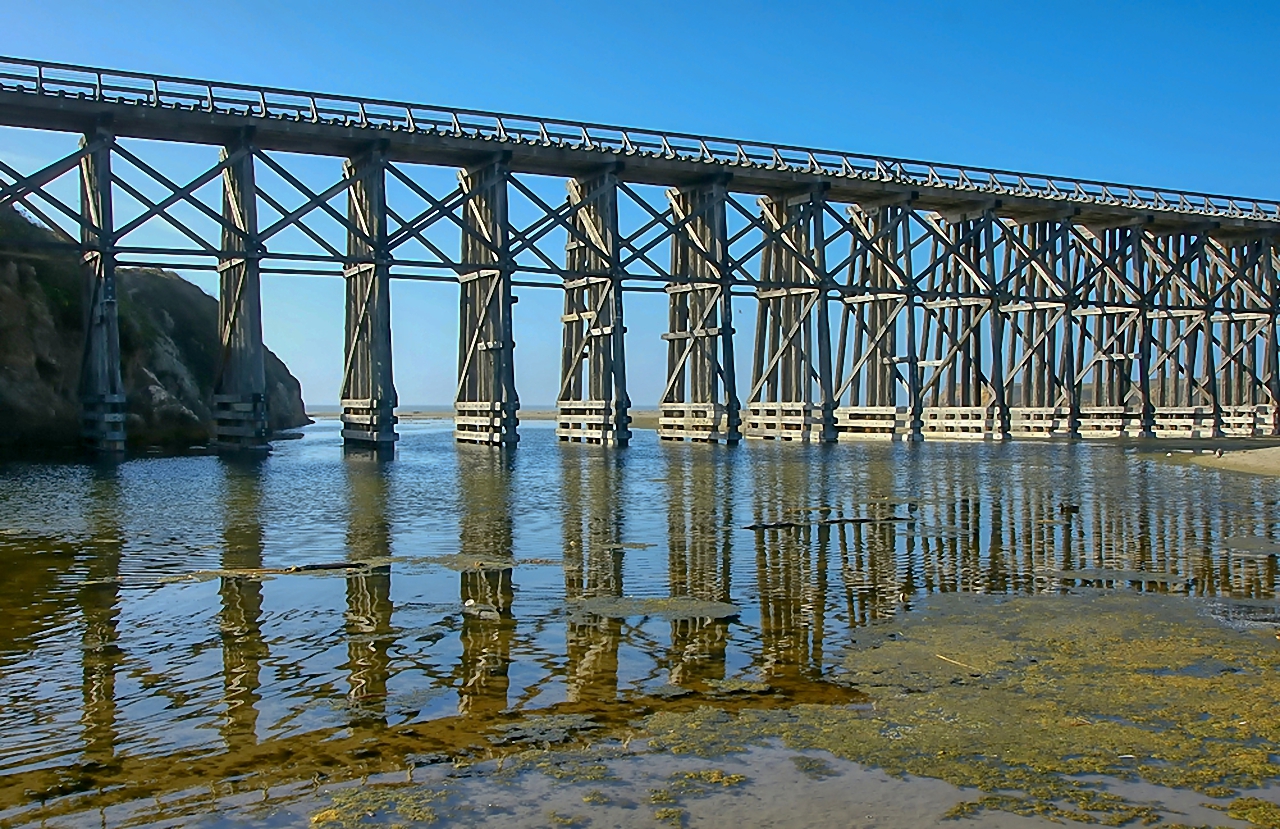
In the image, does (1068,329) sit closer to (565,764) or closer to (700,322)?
(700,322)

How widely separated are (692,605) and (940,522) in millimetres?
8096

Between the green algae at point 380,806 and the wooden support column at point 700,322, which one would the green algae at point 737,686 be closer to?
the green algae at point 380,806

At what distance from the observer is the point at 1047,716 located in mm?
6477

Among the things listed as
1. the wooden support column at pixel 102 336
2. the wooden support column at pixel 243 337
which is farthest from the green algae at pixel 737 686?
the wooden support column at pixel 243 337

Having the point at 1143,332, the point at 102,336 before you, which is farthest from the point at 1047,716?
the point at 1143,332

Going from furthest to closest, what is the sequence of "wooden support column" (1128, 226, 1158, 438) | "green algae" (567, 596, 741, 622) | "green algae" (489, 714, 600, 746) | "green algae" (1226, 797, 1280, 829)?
"wooden support column" (1128, 226, 1158, 438) → "green algae" (567, 596, 741, 622) → "green algae" (489, 714, 600, 746) → "green algae" (1226, 797, 1280, 829)

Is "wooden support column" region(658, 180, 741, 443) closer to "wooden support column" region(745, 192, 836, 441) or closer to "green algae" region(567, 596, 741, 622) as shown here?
"wooden support column" region(745, 192, 836, 441)

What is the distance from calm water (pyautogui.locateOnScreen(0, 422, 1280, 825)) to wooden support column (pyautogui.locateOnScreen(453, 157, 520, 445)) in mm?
17209

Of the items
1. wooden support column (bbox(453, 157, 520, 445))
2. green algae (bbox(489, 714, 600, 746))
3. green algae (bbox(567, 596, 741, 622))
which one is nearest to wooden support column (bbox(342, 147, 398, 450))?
wooden support column (bbox(453, 157, 520, 445))

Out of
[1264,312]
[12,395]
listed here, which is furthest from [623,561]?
[1264,312]

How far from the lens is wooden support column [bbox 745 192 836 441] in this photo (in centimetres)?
4769

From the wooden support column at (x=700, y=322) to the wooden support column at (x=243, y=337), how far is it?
15279 mm

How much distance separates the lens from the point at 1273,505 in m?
19.2

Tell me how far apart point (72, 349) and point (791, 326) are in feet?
92.4
